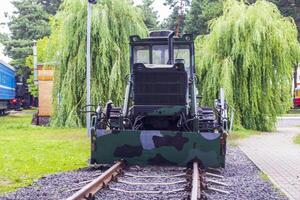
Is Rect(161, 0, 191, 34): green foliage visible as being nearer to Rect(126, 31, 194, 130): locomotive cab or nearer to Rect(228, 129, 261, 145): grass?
Rect(228, 129, 261, 145): grass

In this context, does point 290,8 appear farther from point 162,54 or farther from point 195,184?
point 195,184

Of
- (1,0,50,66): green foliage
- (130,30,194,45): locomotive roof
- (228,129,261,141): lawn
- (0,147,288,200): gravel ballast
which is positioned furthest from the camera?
(1,0,50,66): green foliage

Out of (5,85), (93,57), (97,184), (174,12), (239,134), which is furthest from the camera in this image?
(174,12)

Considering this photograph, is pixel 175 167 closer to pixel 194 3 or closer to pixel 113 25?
pixel 113 25

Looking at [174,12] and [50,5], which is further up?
[50,5]

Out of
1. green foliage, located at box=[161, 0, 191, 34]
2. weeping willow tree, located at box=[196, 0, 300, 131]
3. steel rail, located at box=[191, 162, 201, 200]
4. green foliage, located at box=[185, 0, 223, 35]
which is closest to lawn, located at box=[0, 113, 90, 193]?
steel rail, located at box=[191, 162, 201, 200]

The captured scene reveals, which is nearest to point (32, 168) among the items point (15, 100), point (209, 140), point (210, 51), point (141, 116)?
point (141, 116)

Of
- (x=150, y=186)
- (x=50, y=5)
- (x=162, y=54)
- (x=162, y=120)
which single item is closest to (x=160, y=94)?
(x=162, y=120)

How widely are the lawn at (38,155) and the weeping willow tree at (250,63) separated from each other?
19.2 feet

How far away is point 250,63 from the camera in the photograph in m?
21.8

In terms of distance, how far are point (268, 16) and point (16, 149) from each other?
41.2ft

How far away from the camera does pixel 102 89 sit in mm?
22047

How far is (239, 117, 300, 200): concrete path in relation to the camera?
909 cm

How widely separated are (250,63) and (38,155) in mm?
11376
